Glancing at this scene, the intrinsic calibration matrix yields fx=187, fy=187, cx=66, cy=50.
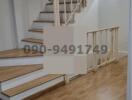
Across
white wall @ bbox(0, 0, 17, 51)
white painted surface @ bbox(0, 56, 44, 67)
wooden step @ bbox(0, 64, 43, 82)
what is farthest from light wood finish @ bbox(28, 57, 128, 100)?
white wall @ bbox(0, 0, 17, 51)

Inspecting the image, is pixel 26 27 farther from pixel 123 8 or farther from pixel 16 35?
pixel 123 8

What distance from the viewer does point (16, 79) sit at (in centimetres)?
296

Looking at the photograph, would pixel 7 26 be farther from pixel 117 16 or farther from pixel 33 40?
pixel 117 16

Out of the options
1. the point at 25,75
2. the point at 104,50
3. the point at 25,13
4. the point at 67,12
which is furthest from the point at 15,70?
the point at 104,50

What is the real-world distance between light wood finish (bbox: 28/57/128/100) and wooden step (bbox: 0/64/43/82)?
48cm

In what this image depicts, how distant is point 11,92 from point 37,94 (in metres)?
0.47

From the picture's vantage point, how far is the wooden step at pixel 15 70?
9.58ft

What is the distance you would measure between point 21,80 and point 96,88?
1324mm

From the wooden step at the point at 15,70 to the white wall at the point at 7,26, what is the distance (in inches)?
32.3

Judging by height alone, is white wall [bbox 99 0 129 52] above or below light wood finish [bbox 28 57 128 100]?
above

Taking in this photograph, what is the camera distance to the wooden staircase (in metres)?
2.83

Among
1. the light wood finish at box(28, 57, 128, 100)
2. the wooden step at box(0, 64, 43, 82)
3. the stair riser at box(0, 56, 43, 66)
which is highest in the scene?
the stair riser at box(0, 56, 43, 66)

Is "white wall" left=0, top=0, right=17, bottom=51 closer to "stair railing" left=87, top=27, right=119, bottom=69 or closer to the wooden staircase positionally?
the wooden staircase

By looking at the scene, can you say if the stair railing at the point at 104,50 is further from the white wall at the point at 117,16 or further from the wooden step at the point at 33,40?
the wooden step at the point at 33,40
